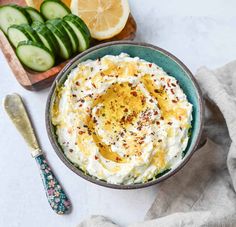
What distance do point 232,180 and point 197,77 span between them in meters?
0.44

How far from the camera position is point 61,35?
2.36m

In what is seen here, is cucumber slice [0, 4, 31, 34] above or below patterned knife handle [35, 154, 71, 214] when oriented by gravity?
above

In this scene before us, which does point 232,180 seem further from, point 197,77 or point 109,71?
point 109,71

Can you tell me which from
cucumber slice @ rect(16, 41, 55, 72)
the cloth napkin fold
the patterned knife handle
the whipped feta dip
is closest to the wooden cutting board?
cucumber slice @ rect(16, 41, 55, 72)

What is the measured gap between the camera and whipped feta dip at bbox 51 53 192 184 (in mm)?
2170

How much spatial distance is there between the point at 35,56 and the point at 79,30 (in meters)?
0.21

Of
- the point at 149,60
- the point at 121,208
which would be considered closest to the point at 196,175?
the point at 121,208

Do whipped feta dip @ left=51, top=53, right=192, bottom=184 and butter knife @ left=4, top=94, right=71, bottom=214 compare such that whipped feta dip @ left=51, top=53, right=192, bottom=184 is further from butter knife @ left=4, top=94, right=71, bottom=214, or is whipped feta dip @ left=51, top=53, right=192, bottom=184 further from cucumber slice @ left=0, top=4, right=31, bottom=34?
cucumber slice @ left=0, top=4, right=31, bottom=34

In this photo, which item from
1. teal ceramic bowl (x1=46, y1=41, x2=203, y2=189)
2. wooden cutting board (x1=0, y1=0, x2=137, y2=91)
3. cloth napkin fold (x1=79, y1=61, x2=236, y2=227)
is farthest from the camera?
wooden cutting board (x1=0, y1=0, x2=137, y2=91)

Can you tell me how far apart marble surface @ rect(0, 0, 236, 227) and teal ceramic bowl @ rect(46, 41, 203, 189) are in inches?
8.6

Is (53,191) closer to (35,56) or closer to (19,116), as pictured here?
(19,116)

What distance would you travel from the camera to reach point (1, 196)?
2.41 metres

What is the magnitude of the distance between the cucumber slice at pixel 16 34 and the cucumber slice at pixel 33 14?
11 cm

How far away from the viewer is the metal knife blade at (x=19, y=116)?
2.42 m
